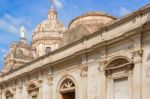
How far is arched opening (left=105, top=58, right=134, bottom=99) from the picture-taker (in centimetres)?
1505

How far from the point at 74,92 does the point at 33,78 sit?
505cm

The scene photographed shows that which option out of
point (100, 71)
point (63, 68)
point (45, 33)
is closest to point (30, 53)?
point (45, 33)

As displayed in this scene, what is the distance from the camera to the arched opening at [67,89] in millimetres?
19609

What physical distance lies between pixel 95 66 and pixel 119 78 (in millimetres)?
2069

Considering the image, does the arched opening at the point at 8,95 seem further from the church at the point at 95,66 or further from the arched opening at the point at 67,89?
the arched opening at the point at 67,89

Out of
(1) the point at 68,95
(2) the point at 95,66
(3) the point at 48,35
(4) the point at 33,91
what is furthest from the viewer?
(3) the point at 48,35

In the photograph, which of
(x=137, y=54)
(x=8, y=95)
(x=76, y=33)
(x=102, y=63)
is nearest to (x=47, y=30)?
(x=8, y=95)

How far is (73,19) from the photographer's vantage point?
83.7 feet

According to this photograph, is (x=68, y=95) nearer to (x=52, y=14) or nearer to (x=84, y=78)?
(x=84, y=78)

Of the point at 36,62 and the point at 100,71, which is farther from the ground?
the point at 36,62

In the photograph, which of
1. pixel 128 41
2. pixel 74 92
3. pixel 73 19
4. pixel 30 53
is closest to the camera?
pixel 128 41

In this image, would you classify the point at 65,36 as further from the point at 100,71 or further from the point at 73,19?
the point at 100,71

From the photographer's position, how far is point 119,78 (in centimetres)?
1573

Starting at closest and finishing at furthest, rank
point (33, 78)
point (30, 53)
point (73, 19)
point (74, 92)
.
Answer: point (74, 92)
point (33, 78)
point (73, 19)
point (30, 53)
